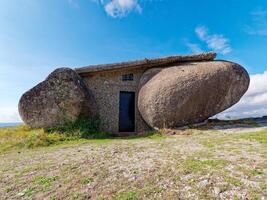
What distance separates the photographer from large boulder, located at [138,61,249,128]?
9.95 metres

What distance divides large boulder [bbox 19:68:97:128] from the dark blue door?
2.25 m

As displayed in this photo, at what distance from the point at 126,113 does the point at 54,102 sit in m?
4.11

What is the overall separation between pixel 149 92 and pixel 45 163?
6.53 metres

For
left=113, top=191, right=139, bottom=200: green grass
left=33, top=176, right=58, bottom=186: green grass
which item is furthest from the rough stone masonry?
left=113, top=191, right=139, bottom=200: green grass

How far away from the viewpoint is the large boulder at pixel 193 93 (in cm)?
995

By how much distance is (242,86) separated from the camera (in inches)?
424

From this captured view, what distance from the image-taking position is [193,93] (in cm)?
989

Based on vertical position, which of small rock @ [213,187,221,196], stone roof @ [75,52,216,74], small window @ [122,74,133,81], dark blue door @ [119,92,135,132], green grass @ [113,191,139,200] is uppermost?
stone roof @ [75,52,216,74]

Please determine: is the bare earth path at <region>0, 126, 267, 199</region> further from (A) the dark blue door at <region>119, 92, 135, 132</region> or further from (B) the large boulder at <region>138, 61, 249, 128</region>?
(A) the dark blue door at <region>119, 92, 135, 132</region>

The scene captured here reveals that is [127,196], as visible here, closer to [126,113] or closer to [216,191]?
[216,191]

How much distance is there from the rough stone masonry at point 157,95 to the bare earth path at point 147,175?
4.15 meters

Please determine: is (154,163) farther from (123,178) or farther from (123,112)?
(123,112)

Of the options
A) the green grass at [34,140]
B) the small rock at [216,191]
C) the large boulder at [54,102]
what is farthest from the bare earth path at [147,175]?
the large boulder at [54,102]

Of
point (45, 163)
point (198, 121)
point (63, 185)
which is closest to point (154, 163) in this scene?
point (63, 185)
